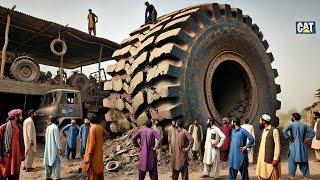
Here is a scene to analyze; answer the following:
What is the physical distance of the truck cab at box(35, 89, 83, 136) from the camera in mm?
12953

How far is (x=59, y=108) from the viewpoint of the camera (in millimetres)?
13008

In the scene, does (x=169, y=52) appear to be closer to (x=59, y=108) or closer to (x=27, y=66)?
(x=59, y=108)

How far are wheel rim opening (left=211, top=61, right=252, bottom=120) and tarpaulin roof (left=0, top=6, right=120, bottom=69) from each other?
849 cm

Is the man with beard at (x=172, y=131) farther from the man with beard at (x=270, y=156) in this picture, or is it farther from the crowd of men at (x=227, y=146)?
the man with beard at (x=270, y=156)

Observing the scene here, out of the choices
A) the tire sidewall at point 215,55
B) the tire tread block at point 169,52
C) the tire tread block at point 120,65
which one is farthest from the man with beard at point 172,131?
the tire tread block at point 120,65

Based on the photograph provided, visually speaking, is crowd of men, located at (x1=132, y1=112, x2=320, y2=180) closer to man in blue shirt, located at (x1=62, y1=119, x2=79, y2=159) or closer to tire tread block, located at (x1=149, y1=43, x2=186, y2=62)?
tire tread block, located at (x1=149, y1=43, x2=186, y2=62)

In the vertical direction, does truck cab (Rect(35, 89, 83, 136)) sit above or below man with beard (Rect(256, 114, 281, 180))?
above

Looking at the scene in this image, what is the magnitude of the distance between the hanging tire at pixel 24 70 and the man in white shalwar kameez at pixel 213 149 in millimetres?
9363

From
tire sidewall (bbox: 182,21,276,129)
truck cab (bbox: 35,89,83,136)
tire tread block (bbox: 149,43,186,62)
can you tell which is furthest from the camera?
truck cab (bbox: 35,89,83,136)

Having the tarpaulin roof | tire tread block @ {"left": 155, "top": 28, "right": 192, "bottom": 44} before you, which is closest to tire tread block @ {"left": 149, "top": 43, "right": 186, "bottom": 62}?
tire tread block @ {"left": 155, "top": 28, "right": 192, "bottom": 44}

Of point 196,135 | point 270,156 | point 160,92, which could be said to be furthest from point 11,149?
point 270,156

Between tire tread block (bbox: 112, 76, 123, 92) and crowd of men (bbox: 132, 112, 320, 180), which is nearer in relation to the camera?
crowd of men (bbox: 132, 112, 320, 180)

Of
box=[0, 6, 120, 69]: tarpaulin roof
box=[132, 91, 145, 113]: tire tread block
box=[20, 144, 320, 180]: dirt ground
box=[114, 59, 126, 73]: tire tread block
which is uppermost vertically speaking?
box=[0, 6, 120, 69]: tarpaulin roof

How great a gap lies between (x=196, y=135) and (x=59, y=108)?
260 inches
